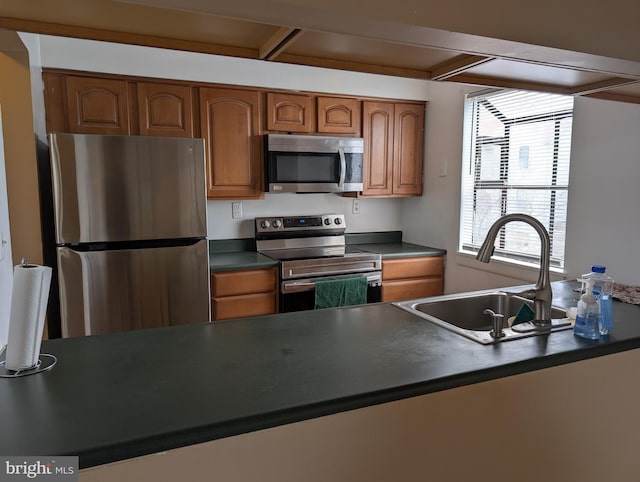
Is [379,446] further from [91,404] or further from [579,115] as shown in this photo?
[579,115]

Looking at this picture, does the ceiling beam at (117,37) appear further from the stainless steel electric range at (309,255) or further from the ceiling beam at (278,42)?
the stainless steel electric range at (309,255)

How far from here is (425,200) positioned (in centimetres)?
385

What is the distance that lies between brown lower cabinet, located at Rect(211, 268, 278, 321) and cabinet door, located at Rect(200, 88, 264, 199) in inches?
23.0

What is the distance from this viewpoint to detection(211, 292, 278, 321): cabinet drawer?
2.96 m

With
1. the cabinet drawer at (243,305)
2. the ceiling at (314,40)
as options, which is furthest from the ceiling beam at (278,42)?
the cabinet drawer at (243,305)

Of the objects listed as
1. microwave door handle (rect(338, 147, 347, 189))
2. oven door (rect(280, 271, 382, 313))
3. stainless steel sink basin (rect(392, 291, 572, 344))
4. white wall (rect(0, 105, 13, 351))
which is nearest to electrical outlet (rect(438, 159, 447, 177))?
microwave door handle (rect(338, 147, 347, 189))

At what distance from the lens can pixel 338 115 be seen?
3469mm

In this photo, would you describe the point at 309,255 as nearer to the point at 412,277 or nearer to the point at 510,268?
the point at 412,277

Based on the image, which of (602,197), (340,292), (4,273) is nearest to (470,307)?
(602,197)

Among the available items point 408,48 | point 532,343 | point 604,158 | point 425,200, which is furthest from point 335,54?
point 425,200

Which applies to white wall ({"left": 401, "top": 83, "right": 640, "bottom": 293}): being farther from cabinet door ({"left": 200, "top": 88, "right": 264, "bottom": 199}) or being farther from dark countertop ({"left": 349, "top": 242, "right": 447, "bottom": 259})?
cabinet door ({"left": 200, "top": 88, "right": 264, "bottom": 199})

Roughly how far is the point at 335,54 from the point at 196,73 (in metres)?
1.96

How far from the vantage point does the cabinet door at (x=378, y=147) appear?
3.58 metres

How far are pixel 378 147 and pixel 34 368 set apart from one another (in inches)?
118
